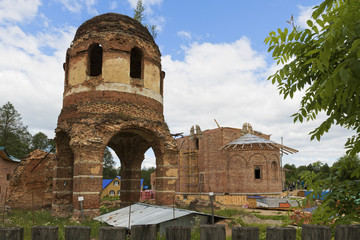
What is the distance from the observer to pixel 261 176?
29875 millimetres

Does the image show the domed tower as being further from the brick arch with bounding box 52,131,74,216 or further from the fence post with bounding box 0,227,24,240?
the fence post with bounding box 0,227,24,240

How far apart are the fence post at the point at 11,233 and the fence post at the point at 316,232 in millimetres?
2055

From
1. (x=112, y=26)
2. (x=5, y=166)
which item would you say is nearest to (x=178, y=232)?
(x=112, y=26)

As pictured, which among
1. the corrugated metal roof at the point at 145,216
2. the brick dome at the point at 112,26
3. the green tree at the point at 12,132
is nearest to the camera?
the corrugated metal roof at the point at 145,216

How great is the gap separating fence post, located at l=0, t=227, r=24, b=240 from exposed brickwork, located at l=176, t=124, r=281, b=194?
2941cm

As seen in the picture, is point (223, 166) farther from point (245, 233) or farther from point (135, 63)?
point (245, 233)

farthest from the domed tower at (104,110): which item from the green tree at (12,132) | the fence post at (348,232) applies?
the green tree at (12,132)

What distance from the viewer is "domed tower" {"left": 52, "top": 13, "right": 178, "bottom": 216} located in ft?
44.5

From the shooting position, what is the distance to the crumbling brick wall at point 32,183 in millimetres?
19297

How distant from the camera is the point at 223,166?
31.7 metres

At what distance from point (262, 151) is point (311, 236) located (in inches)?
1156

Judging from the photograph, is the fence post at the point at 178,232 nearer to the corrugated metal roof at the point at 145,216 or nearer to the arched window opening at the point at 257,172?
the corrugated metal roof at the point at 145,216

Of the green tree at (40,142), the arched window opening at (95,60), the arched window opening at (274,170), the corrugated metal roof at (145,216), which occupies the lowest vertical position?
the corrugated metal roof at (145,216)

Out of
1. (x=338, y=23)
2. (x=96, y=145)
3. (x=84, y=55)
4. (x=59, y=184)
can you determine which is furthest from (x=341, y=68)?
(x=59, y=184)
